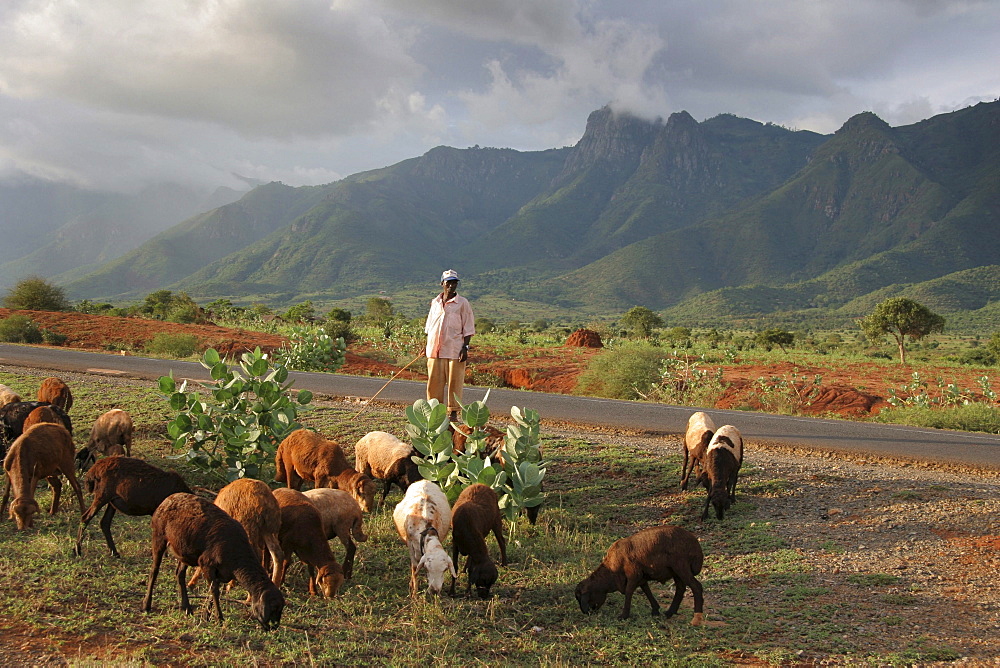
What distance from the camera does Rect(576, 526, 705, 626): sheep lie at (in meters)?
5.22

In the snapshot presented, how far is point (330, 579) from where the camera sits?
543 centimetres

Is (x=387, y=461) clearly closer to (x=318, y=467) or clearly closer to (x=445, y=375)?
(x=318, y=467)

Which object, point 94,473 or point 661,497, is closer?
point 94,473

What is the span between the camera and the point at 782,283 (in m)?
117

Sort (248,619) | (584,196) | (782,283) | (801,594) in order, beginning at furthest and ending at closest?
(584,196) < (782,283) < (801,594) < (248,619)

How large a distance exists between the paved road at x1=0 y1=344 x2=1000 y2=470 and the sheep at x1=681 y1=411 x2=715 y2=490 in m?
3.11

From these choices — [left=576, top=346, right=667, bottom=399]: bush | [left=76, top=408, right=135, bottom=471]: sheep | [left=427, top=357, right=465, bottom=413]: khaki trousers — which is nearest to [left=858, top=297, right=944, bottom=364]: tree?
[left=576, top=346, right=667, bottom=399]: bush

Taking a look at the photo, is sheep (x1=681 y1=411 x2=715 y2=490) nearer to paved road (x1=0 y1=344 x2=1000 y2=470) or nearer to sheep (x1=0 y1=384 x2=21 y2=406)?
paved road (x1=0 y1=344 x2=1000 y2=470)

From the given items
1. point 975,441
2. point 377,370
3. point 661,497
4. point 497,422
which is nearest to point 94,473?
point 661,497

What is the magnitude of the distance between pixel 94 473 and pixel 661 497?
6168mm

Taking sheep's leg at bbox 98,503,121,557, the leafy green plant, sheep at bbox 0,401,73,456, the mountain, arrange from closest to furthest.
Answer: sheep's leg at bbox 98,503,121,557 < sheep at bbox 0,401,73,456 < the leafy green plant < the mountain

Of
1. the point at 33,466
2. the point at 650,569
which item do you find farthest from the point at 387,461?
the point at 650,569

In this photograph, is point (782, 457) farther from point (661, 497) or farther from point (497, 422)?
point (497, 422)

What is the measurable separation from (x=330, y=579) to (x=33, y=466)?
12.5 feet
